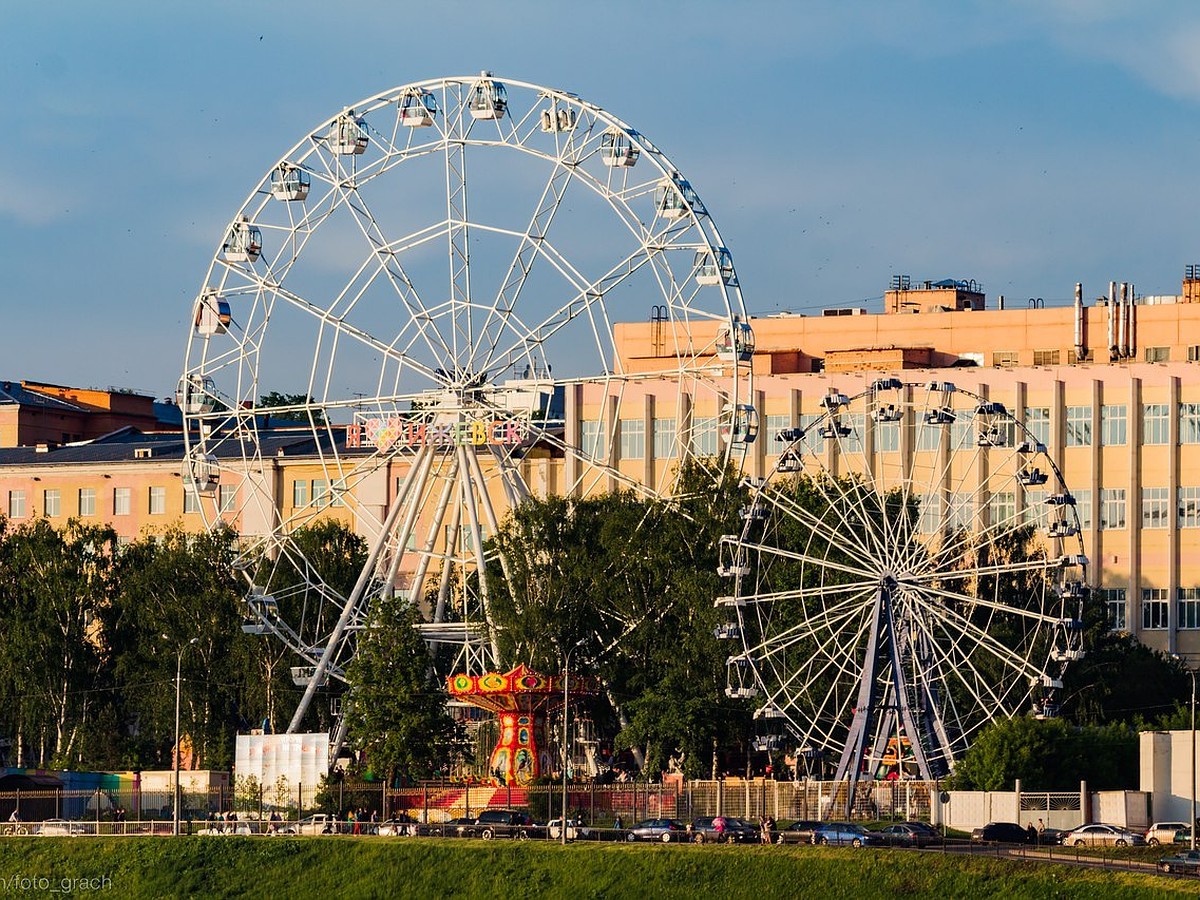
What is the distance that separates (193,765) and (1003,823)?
56922 millimetres

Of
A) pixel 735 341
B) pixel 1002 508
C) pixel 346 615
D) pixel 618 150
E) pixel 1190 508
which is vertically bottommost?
pixel 346 615

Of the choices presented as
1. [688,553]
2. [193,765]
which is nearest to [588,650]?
[688,553]

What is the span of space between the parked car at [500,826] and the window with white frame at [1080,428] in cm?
5687

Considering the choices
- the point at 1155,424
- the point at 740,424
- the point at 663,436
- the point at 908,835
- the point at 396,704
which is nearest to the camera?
the point at 908,835

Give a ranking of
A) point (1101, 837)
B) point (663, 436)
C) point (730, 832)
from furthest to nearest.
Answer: point (663, 436)
point (1101, 837)
point (730, 832)

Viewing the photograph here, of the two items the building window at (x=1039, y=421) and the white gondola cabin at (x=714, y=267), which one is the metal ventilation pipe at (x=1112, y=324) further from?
the white gondola cabin at (x=714, y=267)

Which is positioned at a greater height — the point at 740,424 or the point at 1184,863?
the point at 740,424

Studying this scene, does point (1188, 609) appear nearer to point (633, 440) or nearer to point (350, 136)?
point (633, 440)

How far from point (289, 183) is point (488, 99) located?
35.6 ft

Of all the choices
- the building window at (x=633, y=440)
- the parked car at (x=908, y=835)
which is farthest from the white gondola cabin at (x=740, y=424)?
the building window at (x=633, y=440)

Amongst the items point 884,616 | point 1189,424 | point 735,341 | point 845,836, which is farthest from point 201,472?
point 1189,424

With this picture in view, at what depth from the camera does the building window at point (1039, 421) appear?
504ft

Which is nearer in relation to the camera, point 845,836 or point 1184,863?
point 1184,863

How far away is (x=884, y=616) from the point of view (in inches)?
4464
